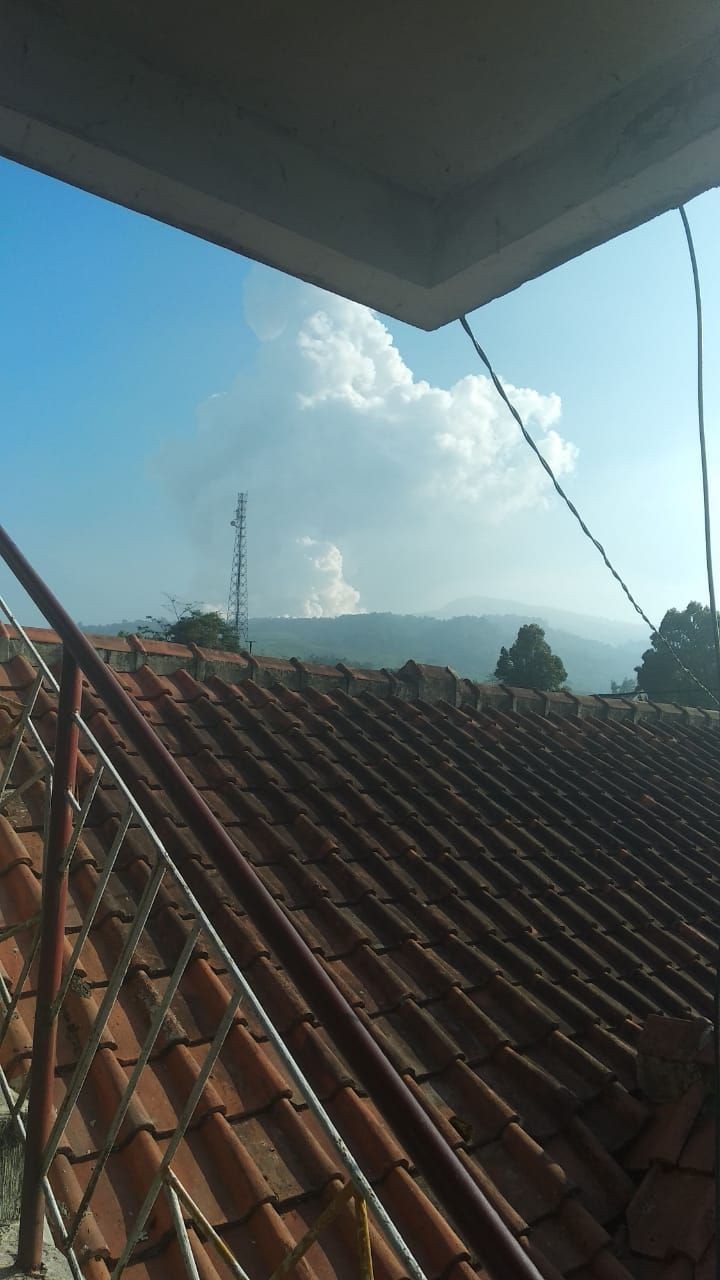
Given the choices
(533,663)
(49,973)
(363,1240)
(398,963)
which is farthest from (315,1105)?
(533,663)

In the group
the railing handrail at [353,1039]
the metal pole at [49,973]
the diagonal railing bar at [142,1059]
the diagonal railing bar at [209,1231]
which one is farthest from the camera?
the metal pole at [49,973]

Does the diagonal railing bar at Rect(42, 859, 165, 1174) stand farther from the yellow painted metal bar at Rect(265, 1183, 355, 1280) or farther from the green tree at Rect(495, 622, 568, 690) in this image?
the green tree at Rect(495, 622, 568, 690)

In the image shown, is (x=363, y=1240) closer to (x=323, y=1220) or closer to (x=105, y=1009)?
(x=323, y=1220)

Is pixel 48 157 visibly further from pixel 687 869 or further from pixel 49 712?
pixel 687 869

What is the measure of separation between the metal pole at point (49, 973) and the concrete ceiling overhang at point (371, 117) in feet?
4.24

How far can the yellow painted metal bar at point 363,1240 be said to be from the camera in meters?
1.22

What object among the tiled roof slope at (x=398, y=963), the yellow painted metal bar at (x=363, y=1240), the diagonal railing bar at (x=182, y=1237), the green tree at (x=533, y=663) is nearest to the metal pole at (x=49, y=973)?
the tiled roof slope at (x=398, y=963)

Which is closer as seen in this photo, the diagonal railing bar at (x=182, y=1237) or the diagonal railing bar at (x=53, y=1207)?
the diagonal railing bar at (x=182, y=1237)

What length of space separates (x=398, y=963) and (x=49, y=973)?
1943 millimetres

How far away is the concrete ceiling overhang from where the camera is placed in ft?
6.63

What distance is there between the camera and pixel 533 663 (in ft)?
143

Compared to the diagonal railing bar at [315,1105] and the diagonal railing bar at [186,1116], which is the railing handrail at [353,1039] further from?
the diagonal railing bar at [186,1116]

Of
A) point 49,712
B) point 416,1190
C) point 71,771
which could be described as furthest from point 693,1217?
point 49,712

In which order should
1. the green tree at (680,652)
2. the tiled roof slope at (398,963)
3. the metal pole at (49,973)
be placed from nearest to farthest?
1. the metal pole at (49,973)
2. the tiled roof slope at (398,963)
3. the green tree at (680,652)
